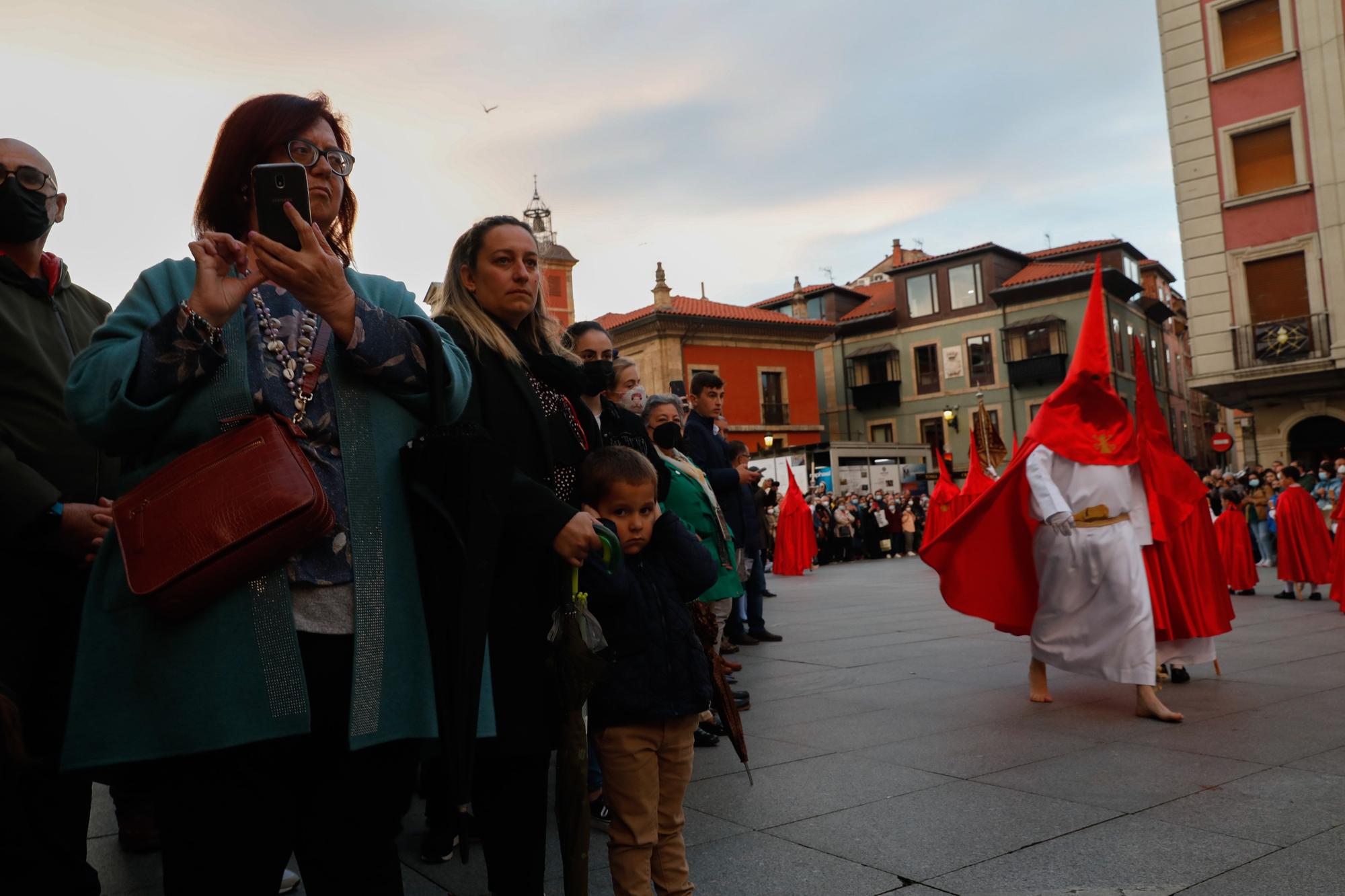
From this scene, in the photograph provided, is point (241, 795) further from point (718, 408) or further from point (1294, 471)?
point (1294, 471)

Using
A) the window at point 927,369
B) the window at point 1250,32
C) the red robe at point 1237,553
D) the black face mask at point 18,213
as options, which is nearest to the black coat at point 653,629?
the black face mask at point 18,213

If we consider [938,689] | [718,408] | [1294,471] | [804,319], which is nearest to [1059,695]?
[938,689]

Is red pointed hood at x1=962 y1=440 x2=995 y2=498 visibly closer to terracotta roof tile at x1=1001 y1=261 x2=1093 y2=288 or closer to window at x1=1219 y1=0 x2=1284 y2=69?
window at x1=1219 y1=0 x2=1284 y2=69

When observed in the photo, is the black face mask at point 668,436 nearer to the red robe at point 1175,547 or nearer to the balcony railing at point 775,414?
the red robe at point 1175,547

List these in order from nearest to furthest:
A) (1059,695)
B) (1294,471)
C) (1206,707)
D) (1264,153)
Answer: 1. (1206,707)
2. (1059,695)
3. (1294,471)
4. (1264,153)

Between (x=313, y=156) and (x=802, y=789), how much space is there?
3170 millimetres

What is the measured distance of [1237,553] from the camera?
13.1 meters

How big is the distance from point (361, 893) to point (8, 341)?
164cm

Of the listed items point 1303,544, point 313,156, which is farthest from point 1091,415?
point 1303,544

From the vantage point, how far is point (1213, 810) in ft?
12.3

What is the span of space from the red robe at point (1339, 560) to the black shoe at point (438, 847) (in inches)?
414

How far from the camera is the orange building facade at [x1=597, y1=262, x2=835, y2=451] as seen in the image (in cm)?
4497

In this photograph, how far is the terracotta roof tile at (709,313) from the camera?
45.9 m

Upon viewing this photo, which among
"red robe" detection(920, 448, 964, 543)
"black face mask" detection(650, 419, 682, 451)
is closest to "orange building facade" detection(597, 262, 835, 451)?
"red robe" detection(920, 448, 964, 543)
